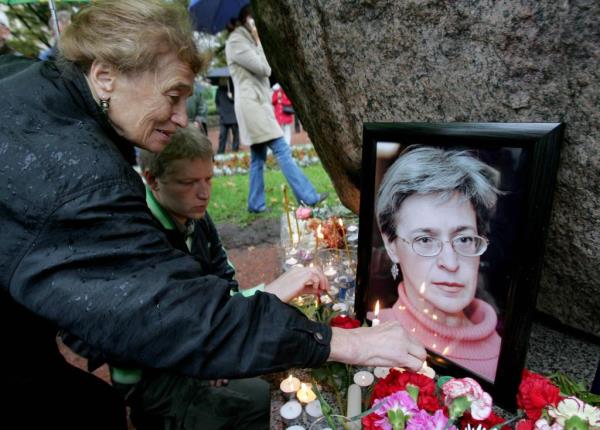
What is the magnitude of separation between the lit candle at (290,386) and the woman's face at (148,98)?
41.3 inches

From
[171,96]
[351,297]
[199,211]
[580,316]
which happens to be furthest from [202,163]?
[580,316]

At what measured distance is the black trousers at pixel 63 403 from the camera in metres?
1.33

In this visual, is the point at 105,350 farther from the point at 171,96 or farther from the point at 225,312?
the point at 171,96

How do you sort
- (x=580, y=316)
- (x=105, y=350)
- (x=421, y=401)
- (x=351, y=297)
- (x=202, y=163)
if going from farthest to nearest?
(x=351, y=297) → (x=202, y=163) → (x=580, y=316) → (x=421, y=401) → (x=105, y=350)

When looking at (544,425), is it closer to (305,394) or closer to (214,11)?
(305,394)

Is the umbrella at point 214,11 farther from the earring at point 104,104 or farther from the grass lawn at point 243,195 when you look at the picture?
the earring at point 104,104

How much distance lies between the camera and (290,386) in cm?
158

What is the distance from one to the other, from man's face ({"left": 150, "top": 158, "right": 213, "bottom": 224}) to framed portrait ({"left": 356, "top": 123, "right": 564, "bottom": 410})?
0.85 meters

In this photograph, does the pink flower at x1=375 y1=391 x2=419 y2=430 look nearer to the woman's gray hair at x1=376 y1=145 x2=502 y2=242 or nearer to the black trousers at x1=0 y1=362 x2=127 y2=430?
the woman's gray hair at x1=376 y1=145 x2=502 y2=242

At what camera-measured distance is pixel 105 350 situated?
3.16 ft

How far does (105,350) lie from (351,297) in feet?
4.66

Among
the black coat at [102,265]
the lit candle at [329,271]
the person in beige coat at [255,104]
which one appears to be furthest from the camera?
the person in beige coat at [255,104]

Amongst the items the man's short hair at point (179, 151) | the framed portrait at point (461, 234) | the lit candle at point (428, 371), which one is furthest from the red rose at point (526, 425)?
the man's short hair at point (179, 151)

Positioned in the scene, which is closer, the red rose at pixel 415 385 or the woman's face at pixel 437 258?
the red rose at pixel 415 385
